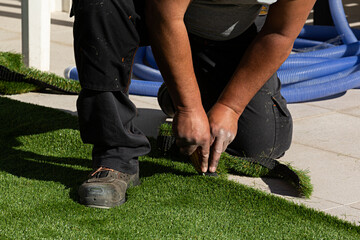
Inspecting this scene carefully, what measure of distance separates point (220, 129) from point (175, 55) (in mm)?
304

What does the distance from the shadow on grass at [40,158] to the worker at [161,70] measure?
0.19 m

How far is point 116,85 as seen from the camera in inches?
83.5

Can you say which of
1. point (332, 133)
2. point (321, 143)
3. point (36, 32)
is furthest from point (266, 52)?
point (36, 32)

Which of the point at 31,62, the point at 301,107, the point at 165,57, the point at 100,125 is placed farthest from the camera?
the point at 31,62

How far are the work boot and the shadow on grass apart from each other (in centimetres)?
8

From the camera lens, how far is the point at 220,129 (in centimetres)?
204

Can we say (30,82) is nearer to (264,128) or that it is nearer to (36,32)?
(36,32)

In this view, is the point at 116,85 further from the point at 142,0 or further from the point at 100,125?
the point at 142,0

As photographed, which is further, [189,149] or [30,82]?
[30,82]

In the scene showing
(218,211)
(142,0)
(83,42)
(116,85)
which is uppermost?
(142,0)

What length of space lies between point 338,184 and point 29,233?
1.33 m

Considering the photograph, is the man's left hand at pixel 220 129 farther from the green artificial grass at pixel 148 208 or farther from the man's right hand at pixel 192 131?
the green artificial grass at pixel 148 208

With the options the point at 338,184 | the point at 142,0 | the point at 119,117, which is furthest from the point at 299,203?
the point at 142,0

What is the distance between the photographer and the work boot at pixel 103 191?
208 centimetres
